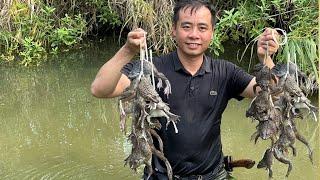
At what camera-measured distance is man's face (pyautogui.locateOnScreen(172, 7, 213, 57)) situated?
270 cm

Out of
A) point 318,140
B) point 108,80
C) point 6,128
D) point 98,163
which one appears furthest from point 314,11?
point 108,80

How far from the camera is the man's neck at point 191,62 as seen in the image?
282cm

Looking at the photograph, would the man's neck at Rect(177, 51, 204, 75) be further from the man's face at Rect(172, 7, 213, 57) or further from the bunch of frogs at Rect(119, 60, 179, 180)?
the bunch of frogs at Rect(119, 60, 179, 180)

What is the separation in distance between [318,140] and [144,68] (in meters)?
2.90

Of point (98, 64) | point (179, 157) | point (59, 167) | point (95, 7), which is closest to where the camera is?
point (179, 157)

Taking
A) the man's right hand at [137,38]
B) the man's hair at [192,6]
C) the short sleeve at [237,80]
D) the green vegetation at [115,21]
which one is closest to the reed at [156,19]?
the green vegetation at [115,21]

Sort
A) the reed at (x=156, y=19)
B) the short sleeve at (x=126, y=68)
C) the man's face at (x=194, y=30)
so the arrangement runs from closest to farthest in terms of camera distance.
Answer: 1. the short sleeve at (x=126, y=68)
2. the man's face at (x=194, y=30)
3. the reed at (x=156, y=19)

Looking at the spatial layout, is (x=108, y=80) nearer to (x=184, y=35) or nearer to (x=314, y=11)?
(x=184, y=35)

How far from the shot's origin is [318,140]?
15.7ft

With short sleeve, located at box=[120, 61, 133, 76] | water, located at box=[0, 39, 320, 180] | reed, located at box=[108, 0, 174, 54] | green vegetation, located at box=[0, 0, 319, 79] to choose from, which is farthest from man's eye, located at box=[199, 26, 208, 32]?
reed, located at box=[108, 0, 174, 54]

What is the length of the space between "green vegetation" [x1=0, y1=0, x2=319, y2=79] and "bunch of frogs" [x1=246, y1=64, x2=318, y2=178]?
2876 mm

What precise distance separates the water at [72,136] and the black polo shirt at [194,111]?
1543 millimetres

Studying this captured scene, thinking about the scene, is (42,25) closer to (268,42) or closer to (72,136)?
(72,136)

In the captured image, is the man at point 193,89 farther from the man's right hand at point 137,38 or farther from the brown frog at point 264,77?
the man's right hand at point 137,38
